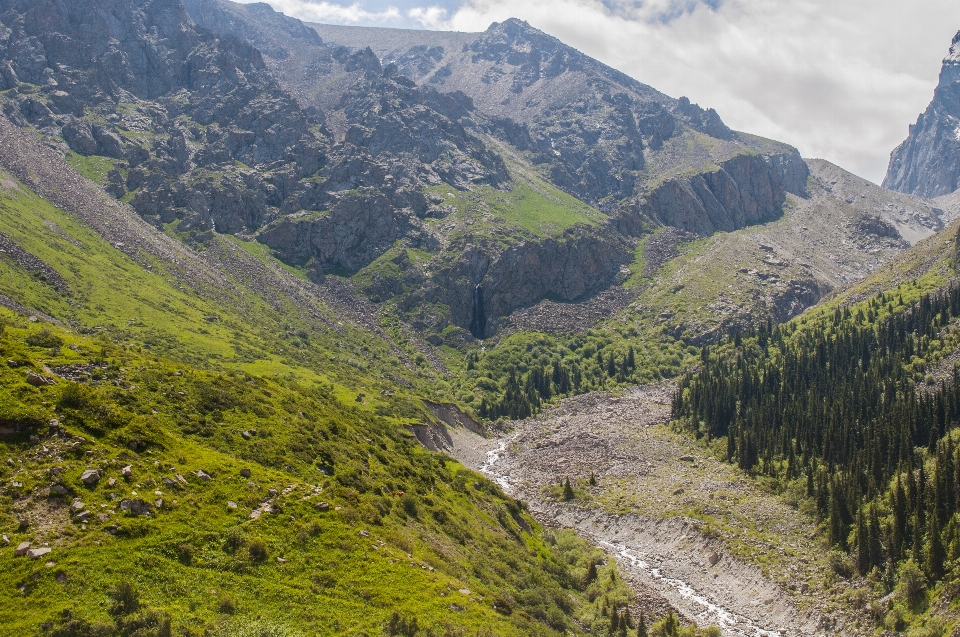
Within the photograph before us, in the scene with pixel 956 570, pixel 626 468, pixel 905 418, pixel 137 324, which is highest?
pixel 905 418

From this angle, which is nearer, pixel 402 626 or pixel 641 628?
pixel 402 626

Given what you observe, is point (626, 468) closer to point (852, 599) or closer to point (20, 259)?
point (852, 599)

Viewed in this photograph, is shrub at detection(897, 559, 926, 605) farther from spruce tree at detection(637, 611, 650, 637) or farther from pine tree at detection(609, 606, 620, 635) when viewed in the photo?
pine tree at detection(609, 606, 620, 635)

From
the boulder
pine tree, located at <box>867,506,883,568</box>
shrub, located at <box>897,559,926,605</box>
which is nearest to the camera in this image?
the boulder

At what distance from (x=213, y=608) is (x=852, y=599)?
204 ft

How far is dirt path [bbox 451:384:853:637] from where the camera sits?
70188mm

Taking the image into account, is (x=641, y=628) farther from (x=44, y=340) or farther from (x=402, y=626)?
→ (x=44, y=340)

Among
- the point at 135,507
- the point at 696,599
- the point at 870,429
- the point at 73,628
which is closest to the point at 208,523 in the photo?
the point at 135,507

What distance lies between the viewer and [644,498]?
104 metres

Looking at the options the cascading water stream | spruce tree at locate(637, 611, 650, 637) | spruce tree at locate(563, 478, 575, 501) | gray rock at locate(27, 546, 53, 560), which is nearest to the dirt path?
the cascading water stream

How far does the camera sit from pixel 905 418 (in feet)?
322

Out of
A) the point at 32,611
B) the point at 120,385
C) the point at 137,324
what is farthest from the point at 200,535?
the point at 137,324

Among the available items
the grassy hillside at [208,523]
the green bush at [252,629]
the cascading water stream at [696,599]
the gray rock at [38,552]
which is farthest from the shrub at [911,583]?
the gray rock at [38,552]

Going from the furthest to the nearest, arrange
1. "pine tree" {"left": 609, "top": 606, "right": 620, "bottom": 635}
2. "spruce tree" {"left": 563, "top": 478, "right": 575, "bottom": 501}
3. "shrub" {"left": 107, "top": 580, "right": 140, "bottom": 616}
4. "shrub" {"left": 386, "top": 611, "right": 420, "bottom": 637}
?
"spruce tree" {"left": 563, "top": 478, "right": 575, "bottom": 501}, "pine tree" {"left": 609, "top": 606, "right": 620, "bottom": 635}, "shrub" {"left": 386, "top": 611, "right": 420, "bottom": 637}, "shrub" {"left": 107, "top": 580, "right": 140, "bottom": 616}
